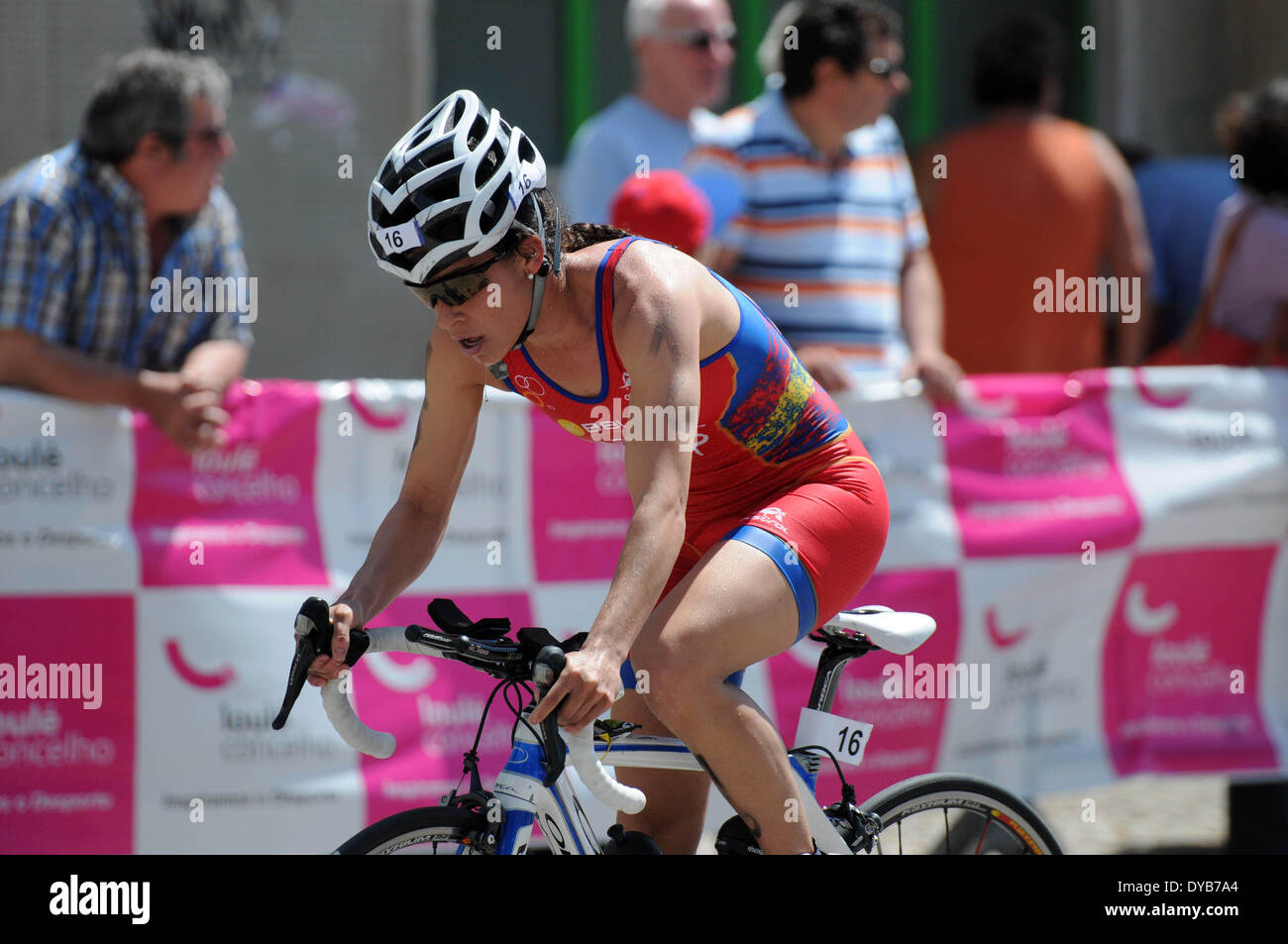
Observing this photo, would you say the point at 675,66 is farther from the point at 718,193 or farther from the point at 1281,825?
the point at 1281,825

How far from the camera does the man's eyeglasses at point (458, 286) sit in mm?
2730

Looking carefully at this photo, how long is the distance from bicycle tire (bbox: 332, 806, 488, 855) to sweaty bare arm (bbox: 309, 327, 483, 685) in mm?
429

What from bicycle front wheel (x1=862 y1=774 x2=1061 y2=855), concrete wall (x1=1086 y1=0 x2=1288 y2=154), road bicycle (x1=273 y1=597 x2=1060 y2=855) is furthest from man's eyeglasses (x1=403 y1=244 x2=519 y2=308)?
concrete wall (x1=1086 y1=0 x2=1288 y2=154)

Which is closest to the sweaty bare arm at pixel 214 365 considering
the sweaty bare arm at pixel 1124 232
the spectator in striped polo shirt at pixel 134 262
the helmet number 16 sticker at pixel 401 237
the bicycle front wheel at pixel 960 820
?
the spectator in striped polo shirt at pixel 134 262

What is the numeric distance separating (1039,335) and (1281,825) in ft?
6.74

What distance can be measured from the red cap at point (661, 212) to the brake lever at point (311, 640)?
86.4 inches

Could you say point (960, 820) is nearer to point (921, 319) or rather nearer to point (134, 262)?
point (921, 319)

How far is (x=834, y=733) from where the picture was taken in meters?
3.30

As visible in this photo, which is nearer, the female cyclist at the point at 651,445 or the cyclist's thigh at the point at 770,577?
the female cyclist at the point at 651,445

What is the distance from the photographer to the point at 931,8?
8.88 m

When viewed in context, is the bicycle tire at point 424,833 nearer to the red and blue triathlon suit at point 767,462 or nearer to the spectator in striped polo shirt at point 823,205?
the red and blue triathlon suit at point 767,462

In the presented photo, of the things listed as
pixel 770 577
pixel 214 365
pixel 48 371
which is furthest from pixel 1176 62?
pixel 770 577

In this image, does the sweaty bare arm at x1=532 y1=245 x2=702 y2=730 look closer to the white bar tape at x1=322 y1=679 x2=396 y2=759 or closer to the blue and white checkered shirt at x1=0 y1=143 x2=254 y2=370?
the white bar tape at x1=322 y1=679 x2=396 y2=759

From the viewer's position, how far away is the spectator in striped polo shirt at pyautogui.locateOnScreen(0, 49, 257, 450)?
185 inches
